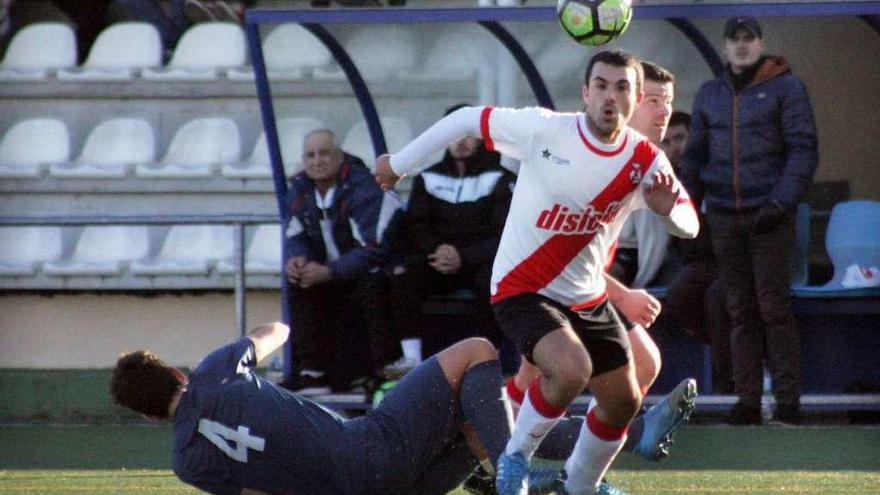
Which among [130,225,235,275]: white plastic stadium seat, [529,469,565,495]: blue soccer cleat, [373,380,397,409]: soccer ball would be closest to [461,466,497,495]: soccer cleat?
[529,469,565,495]: blue soccer cleat

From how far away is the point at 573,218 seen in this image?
6949 millimetres

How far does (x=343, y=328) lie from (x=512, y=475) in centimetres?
487

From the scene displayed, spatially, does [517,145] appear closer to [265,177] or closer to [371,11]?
[371,11]

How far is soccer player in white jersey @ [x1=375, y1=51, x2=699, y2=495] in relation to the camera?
6.84 meters

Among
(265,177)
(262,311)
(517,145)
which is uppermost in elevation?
(517,145)

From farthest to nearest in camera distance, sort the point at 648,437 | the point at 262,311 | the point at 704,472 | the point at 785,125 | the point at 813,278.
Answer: the point at 262,311
the point at 813,278
the point at 785,125
the point at 704,472
the point at 648,437

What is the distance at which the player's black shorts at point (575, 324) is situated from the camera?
22.6 ft

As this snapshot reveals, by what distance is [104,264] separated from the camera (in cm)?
1399

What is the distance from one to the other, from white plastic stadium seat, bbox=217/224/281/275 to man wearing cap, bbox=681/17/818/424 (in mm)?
3811

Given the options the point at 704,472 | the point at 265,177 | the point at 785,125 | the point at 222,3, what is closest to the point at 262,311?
the point at 265,177

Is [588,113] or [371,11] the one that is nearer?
[588,113]

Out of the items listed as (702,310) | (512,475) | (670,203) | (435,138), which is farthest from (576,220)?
(702,310)

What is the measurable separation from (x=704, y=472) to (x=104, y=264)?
22.1 feet

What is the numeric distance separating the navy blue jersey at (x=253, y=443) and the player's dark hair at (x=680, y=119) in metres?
5.02
